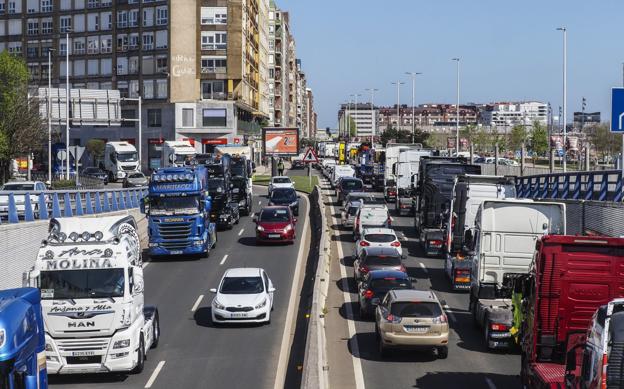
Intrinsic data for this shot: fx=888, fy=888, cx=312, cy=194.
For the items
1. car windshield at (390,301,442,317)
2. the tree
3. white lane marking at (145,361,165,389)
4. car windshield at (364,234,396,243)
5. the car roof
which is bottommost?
white lane marking at (145,361,165,389)

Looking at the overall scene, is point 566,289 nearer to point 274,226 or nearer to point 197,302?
point 197,302

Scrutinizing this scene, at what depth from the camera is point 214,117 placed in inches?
3612

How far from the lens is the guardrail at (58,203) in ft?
98.0

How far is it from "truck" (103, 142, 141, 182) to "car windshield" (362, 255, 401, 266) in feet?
176

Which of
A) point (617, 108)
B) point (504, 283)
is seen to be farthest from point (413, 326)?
point (617, 108)

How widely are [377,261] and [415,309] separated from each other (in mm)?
8921

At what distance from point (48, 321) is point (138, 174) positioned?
54413 millimetres

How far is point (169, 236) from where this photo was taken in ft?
123

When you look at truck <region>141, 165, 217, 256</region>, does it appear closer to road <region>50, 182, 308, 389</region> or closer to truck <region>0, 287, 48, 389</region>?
road <region>50, 182, 308, 389</region>

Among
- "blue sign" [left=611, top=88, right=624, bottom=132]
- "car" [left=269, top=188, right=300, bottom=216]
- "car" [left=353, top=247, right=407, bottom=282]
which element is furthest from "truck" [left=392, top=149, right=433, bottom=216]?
"blue sign" [left=611, top=88, right=624, bottom=132]

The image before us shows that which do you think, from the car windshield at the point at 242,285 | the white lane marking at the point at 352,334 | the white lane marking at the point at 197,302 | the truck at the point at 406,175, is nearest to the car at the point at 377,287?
the white lane marking at the point at 352,334

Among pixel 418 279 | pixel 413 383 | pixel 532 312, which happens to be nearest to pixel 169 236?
pixel 418 279

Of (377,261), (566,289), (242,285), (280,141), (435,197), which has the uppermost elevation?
(280,141)

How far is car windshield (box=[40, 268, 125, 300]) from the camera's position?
19188 mm
